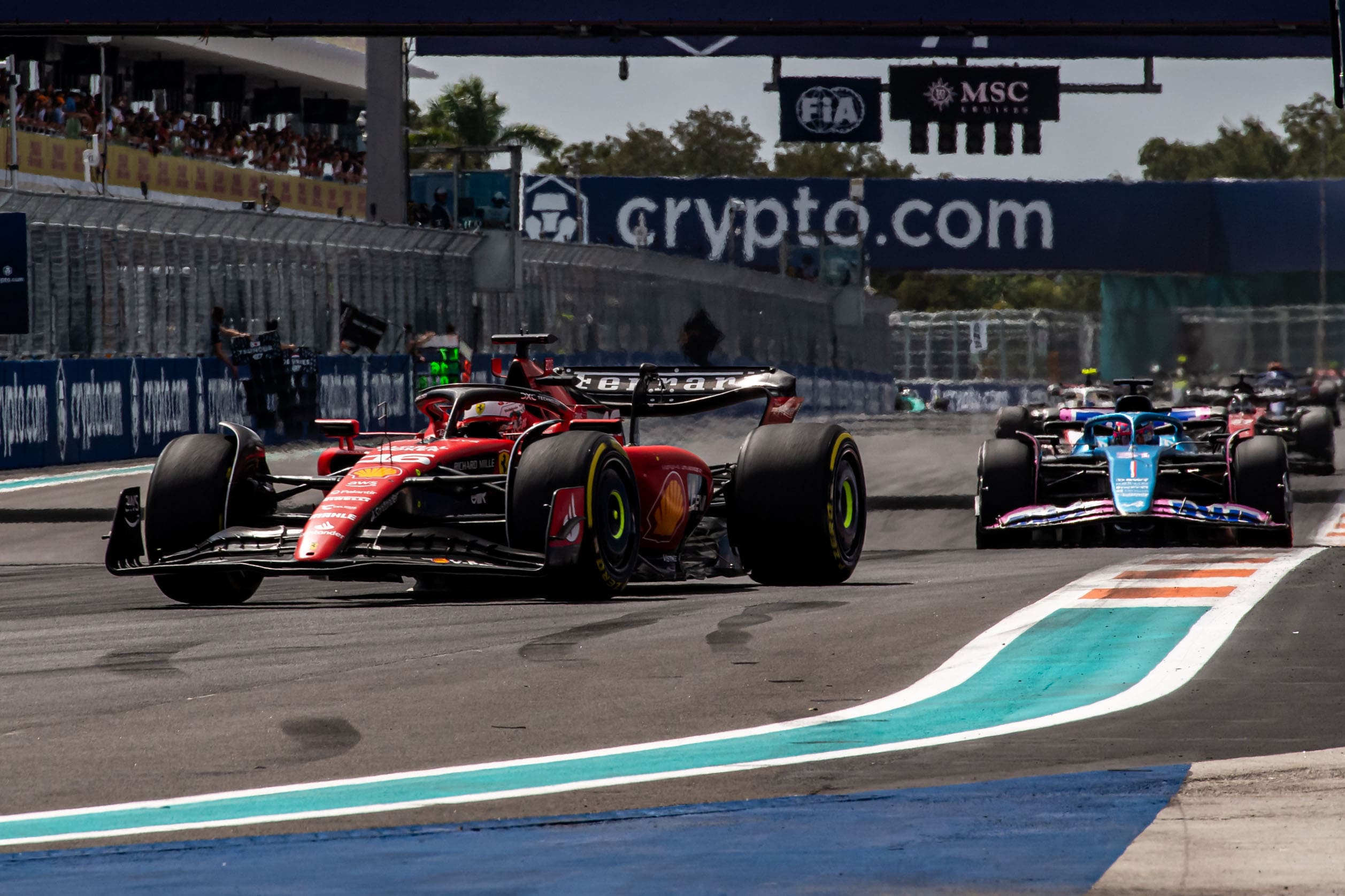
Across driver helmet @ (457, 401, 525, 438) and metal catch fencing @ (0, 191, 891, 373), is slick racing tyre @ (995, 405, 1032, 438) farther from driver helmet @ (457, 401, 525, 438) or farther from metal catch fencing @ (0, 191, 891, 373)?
driver helmet @ (457, 401, 525, 438)

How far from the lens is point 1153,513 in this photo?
14.7 meters

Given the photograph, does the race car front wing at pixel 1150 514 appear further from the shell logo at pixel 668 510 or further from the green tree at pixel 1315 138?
the green tree at pixel 1315 138

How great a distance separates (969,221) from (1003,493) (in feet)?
135

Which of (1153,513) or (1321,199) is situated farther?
(1321,199)

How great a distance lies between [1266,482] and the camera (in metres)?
14.7

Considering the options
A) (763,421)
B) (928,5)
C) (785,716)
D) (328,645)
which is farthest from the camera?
(928,5)

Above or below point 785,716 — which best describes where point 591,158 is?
above

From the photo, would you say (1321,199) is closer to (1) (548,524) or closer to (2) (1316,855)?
(1) (548,524)

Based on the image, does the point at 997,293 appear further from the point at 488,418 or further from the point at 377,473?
the point at 377,473

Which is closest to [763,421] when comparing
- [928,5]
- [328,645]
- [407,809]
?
[328,645]

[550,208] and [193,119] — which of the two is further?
[550,208]

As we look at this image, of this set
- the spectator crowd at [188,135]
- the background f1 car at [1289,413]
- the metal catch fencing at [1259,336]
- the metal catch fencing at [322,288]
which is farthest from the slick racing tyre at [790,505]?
the metal catch fencing at [1259,336]

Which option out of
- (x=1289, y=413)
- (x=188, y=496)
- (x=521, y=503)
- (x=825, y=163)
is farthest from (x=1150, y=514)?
(x=825, y=163)

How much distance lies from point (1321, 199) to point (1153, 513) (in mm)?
44827
